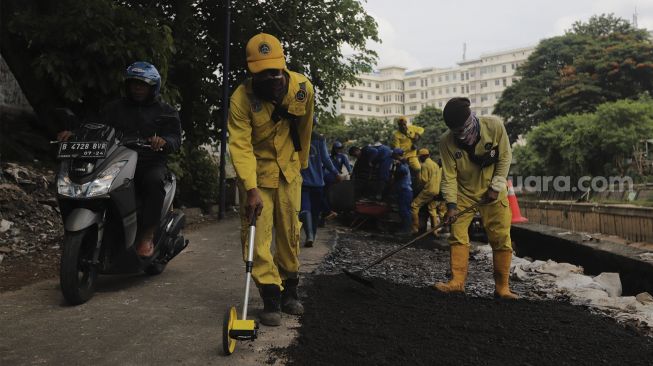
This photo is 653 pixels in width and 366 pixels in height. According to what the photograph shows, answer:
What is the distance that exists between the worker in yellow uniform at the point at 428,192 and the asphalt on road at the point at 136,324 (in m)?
6.43

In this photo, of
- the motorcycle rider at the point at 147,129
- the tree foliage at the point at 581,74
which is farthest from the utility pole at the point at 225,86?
the tree foliage at the point at 581,74

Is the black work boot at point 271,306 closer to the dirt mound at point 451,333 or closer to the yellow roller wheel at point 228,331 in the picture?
the dirt mound at point 451,333

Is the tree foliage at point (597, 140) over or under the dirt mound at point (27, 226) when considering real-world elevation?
over

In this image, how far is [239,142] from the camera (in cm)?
369

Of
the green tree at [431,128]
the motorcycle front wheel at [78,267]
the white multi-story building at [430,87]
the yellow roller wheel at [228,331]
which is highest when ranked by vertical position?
the white multi-story building at [430,87]

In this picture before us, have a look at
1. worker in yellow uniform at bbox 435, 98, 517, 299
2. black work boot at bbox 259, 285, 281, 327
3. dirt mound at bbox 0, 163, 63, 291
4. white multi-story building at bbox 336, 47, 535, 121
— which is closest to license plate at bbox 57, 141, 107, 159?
dirt mound at bbox 0, 163, 63, 291

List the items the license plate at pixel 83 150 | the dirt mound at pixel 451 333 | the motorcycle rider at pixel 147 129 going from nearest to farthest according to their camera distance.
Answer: the dirt mound at pixel 451 333, the license plate at pixel 83 150, the motorcycle rider at pixel 147 129

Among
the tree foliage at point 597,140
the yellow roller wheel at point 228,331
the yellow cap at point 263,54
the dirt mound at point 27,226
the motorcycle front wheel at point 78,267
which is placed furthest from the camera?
the tree foliage at point 597,140

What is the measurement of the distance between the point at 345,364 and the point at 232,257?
155 inches

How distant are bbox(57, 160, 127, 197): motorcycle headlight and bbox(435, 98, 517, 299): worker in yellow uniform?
112 inches

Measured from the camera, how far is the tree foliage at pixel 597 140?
28.5 m

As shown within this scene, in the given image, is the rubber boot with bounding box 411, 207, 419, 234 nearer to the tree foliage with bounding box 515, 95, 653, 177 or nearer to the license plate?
the license plate

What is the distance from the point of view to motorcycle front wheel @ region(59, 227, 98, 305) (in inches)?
151

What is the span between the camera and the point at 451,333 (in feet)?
11.5
